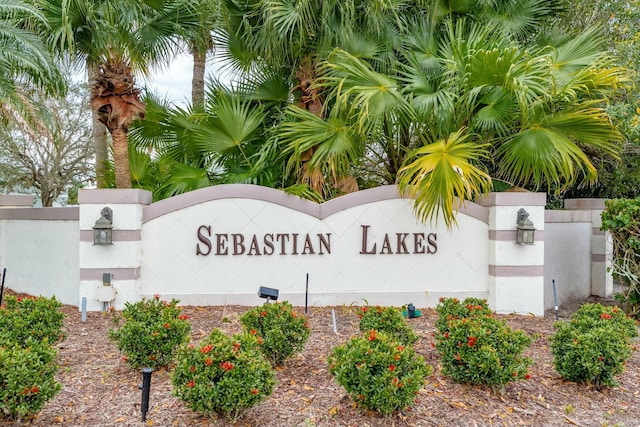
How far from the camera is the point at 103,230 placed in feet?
22.9

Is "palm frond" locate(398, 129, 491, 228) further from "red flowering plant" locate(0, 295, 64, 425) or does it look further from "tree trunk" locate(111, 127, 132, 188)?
"red flowering plant" locate(0, 295, 64, 425)

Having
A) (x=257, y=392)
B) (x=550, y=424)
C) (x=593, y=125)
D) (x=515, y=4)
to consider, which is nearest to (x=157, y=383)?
(x=257, y=392)

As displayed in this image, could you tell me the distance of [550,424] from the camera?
13.1 feet

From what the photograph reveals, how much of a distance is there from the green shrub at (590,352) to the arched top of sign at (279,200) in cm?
304

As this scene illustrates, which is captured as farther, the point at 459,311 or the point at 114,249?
the point at 114,249

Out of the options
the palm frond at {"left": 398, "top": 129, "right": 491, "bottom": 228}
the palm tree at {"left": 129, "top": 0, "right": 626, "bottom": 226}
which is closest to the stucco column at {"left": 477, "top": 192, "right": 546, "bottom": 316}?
the palm tree at {"left": 129, "top": 0, "right": 626, "bottom": 226}

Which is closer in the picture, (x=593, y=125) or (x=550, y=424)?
(x=550, y=424)

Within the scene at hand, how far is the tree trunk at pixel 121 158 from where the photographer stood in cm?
774

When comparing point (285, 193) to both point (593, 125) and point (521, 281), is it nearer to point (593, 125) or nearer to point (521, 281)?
point (521, 281)

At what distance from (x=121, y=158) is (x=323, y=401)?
17.6 ft

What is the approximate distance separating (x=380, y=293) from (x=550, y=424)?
12.3 feet

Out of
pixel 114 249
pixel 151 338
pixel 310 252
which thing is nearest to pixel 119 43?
pixel 114 249

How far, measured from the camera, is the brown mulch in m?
3.84

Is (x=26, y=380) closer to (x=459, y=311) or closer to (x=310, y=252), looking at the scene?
(x=459, y=311)
